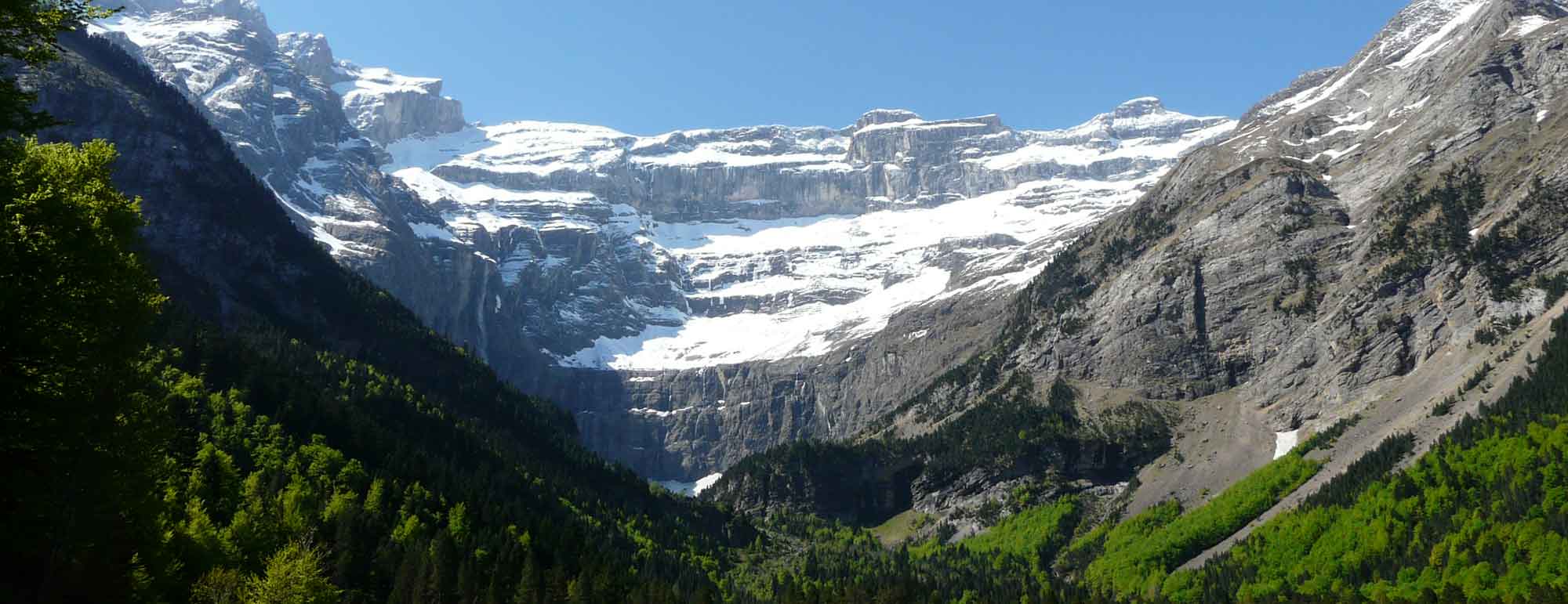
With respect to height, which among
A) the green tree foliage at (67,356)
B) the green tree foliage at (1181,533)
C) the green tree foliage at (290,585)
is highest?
the green tree foliage at (67,356)

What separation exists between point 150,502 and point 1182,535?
159503mm

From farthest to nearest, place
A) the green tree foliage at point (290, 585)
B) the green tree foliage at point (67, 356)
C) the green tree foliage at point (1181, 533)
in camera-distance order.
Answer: the green tree foliage at point (1181, 533), the green tree foliage at point (290, 585), the green tree foliage at point (67, 356)

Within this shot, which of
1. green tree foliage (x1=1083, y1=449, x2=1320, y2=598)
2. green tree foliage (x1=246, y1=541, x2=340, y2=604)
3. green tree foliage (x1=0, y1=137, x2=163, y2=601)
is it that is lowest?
green tree foliage (x1=1083, y1=449, x2=1320, y2=598)

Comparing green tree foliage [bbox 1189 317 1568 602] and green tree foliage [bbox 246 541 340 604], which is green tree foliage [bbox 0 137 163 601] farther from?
green tree foliage [bbox 1189 317 1568 602]

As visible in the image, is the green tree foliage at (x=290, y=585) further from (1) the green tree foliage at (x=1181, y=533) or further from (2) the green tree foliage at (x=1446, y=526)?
(1) the green tree foliage at (x=1181, y=533)

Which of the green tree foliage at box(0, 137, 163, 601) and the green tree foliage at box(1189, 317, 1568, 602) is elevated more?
the green tree foliage at box(0, 137, 163, 601)

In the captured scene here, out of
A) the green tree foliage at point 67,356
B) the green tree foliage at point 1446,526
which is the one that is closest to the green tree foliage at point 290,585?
the green tree foliage at point 67,356

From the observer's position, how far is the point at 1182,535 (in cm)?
16862

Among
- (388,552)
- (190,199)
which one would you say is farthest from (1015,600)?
(190,199)

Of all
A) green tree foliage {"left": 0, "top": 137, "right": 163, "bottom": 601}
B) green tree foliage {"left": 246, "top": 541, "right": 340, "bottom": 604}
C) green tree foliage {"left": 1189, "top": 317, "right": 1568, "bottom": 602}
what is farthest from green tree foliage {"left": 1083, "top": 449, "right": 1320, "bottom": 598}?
green tree foliage {"left": 0, "top": 137, "right": 163, "bottom": 601}

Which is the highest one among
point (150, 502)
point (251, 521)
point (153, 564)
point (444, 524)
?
point (150, 502)

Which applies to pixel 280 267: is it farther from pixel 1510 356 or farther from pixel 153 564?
pixel 1510 356

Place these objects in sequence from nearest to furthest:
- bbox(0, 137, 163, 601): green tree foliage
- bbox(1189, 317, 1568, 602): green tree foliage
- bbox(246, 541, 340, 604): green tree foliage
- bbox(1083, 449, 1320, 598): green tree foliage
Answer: bbox(0, 137, 163, 601): green tree foliage, bbox(246, 541, 340, 604): green tree foliage, bbox(1189, 317, 1568, 602): green tree foliage, bbox(1083, 449, 1320, 598): green tree foliage

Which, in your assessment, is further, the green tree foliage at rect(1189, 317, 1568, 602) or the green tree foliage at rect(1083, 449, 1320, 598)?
the green tree foliage at rect(1083, 449, 1320, 598)
